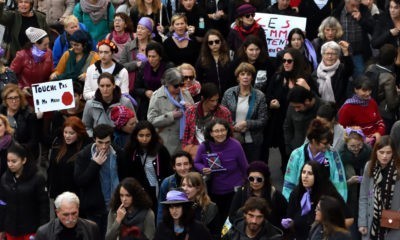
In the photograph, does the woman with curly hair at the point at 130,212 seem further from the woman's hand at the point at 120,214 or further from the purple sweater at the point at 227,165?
the purple sweater at the point at 227,165

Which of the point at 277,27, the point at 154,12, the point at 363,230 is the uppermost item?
the point at 154,12

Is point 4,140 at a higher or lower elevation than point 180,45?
lower

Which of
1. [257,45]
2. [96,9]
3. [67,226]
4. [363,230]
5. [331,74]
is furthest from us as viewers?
[96,9]

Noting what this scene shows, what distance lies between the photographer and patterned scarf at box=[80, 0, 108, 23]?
19391 millimetres

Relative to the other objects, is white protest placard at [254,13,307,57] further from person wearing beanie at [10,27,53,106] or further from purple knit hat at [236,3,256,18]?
person wearing beanie at [10,27,53,106]

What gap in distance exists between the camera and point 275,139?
55.6 ft

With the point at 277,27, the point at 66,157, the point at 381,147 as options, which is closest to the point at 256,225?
the point at 381,147

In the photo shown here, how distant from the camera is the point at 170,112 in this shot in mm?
16156

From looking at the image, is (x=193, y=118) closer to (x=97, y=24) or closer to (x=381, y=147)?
(x=381, y=147)

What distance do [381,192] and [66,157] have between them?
3.55m

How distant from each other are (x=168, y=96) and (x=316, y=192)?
3.35 meters

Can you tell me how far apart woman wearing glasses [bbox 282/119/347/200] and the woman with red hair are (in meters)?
2.38

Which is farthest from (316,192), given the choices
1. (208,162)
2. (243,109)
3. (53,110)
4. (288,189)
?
(53,110)

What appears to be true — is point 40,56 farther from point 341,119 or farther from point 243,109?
point 341,119
